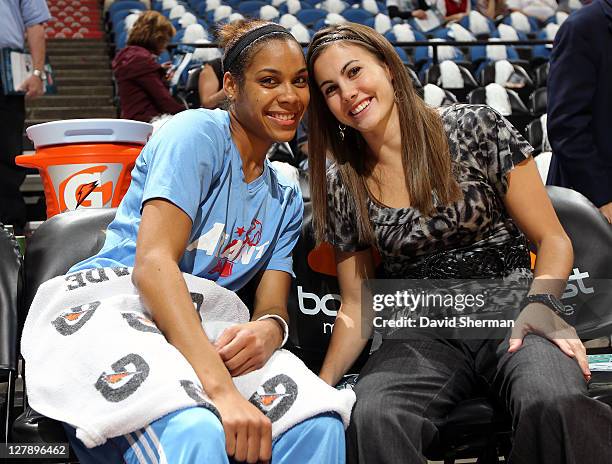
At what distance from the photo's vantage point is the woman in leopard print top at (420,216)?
1.89m

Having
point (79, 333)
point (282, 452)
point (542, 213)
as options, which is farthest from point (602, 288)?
point (79, 333)

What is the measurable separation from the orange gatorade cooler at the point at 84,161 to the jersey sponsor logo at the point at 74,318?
0.94 meters

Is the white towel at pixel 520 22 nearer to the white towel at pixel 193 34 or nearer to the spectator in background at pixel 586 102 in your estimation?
the white towel at pixel 193 34

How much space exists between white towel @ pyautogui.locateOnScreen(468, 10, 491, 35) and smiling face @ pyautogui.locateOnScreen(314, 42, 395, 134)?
7439mm

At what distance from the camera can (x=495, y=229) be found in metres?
2.09

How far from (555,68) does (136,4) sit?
6.72 m

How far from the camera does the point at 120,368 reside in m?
1.61

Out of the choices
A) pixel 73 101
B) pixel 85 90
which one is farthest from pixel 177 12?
pixel 73 101

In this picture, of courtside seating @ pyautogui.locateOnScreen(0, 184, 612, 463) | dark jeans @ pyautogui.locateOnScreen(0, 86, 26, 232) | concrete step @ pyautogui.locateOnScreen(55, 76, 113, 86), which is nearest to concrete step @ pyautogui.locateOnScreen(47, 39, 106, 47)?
concrete step @ pyautogui.locateOnScreen(55, 76, 113, 86)

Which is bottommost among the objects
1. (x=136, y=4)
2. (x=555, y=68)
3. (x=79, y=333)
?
(x=136, y=4)

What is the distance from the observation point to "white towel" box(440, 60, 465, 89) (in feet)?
22.0

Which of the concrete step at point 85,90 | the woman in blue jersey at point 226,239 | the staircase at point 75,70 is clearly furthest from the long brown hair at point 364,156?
the concrete step at point 85,90

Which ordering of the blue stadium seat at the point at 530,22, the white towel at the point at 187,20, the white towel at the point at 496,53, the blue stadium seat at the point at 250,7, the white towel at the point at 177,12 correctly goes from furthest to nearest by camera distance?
the blue stadium seat at the point at 530,22, the blue stadium seat at the point at 250,7, the white towel at the point at 177,12, the white towel at the point at 187,20, the white towel at the point at 496,53

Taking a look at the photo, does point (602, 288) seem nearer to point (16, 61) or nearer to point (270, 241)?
point (270, 241)
